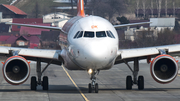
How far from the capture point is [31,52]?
20703 millimetres

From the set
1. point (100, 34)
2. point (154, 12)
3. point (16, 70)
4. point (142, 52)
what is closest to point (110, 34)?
point (100, 34)

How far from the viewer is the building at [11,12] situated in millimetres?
131250

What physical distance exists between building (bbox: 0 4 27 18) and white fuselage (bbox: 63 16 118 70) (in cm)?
11358

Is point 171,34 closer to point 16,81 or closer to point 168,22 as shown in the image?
point 168,22

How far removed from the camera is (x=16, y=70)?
19750mm

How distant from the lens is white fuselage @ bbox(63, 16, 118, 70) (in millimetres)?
Result: 17344

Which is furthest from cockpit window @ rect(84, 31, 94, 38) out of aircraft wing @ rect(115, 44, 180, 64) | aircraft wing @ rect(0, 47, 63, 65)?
aircraft wing @ rect(0, 47, 63, 65)

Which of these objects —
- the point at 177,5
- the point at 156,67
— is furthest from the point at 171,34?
the point at 156,67

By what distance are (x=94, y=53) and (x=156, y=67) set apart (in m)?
4.56

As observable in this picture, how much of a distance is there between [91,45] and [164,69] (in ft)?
16.0

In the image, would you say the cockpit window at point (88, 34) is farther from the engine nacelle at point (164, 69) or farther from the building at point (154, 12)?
the building at point (154, 12)

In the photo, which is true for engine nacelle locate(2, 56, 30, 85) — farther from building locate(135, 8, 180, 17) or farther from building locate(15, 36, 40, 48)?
building locate(135, 8, 180, 17)

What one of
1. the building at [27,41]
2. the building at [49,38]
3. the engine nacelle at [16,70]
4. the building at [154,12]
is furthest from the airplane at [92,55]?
the building at [154,12]

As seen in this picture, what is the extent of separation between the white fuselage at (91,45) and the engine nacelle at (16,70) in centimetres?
227
